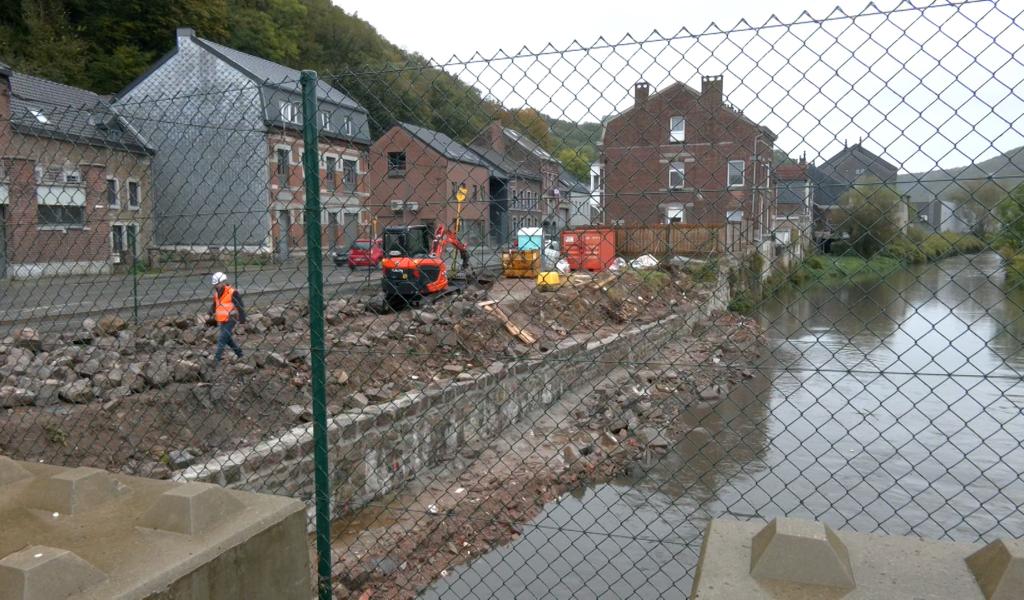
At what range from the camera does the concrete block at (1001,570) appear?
1653 mm

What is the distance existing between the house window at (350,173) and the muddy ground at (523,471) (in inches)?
55.3

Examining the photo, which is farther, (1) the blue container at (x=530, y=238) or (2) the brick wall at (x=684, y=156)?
(1) the blue container at (x=530, y=238)

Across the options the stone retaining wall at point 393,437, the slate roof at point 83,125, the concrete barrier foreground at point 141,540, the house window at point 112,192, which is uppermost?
the slate roof at point 83,125

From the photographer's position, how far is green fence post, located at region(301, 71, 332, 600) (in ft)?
9.07

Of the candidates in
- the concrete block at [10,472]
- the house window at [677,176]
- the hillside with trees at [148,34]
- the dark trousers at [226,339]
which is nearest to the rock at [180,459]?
the dark trousers at [226,339]

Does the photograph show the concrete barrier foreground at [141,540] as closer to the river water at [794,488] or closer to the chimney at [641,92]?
the chimney at [641,92]

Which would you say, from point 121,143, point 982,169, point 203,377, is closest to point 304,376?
point 203,377

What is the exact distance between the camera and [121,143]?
Result: 411 centimetres

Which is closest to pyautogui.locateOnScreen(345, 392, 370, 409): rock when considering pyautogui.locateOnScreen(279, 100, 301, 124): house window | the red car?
the red car

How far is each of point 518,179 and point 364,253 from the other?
1.44m

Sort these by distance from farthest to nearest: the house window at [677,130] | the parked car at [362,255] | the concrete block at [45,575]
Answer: the parked car at [362,255] < the house window at [677,130] < the concrete block at [45,575]

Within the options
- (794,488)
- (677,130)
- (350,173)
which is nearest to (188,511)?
(350,173)

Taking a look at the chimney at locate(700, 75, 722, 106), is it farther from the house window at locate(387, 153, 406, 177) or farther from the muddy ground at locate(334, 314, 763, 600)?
the house window at locate(387, 153, 406, 177)

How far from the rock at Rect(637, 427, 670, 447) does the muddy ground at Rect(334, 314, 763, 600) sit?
0.09 feet
